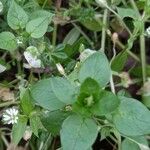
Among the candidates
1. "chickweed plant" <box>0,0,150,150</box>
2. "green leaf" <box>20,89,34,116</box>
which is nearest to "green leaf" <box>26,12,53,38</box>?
"chickweed plant" <box>0,0,150,150</box>

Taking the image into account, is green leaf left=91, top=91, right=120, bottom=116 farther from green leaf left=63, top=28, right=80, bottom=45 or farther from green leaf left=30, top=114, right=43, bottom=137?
green leaf left=63, top=28, right=80, bottom=45

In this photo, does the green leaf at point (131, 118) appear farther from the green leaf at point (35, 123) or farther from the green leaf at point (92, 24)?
the green leaf at point (92, 24)

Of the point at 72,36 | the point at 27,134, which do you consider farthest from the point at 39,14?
the point at 27,134

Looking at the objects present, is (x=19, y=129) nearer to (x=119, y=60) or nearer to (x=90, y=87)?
(x=90, y=87)

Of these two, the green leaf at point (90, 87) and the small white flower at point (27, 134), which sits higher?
the green leaf at point (90, 87)

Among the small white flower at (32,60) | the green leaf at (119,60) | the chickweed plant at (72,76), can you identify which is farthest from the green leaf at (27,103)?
the green leaf at (119,60)
